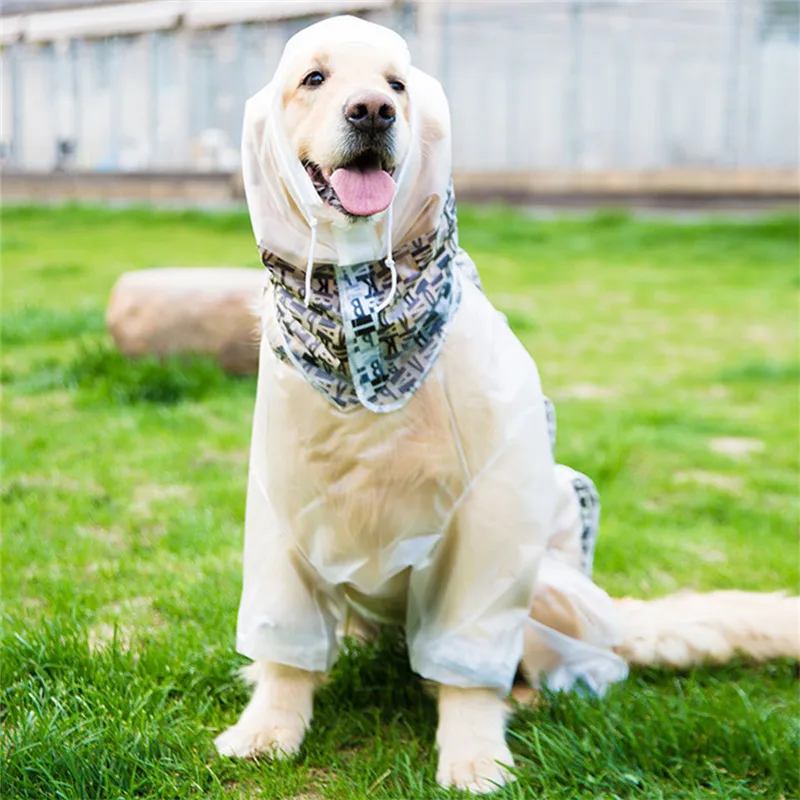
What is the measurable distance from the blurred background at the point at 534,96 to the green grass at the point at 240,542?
24.6 ft

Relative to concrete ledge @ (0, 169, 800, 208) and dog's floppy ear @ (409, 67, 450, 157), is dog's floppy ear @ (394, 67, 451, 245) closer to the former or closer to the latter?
dog's floppy ear @ (409, 67, 450, 157)

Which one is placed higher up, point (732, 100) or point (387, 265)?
point (387, 265)

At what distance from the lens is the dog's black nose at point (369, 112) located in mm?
2010

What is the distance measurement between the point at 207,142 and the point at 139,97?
2075 mm

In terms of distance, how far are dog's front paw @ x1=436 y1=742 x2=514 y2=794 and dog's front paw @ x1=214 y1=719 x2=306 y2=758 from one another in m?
0.32

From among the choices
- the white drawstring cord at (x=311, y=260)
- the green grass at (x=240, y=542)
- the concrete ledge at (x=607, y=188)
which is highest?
the white drawstring cord at (x=311, y=260)

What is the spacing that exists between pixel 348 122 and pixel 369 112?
4 cm

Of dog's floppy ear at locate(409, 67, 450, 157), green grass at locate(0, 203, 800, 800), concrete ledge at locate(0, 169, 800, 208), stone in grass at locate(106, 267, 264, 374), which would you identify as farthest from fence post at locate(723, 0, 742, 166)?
dog's floppy ear at locate(409, 67, 450, 157)

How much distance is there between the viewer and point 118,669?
2.68 m

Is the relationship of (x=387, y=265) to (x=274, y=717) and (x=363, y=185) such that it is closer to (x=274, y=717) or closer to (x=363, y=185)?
(x=363, y=185)

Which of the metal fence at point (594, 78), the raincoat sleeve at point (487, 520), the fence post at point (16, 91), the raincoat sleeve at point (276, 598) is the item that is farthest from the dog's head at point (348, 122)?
the fence post at point (16, 91)

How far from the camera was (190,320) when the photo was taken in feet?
19.3

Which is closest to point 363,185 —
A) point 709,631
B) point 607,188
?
point 709,631

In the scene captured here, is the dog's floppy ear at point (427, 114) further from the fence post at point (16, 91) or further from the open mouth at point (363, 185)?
the fence post at point (16, 91)
